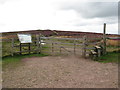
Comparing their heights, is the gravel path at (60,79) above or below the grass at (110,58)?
below

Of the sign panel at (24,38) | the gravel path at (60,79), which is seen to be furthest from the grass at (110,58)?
the sign panel at (24,38)

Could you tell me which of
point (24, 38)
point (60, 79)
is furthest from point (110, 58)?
point (24, 38)

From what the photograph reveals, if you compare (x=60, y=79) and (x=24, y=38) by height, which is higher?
(x=24, y=38)

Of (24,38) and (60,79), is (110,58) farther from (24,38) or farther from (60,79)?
(24,38)

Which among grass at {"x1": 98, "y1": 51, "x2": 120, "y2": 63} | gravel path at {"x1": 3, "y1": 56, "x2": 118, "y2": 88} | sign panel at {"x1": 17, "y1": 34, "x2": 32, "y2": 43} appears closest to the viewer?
gravel path at {"x1": 3, "y1": 56, "x2": 118, "y2": 88}

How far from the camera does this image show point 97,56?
855 cm

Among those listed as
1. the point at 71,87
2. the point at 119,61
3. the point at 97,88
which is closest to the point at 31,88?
the point at 71,87

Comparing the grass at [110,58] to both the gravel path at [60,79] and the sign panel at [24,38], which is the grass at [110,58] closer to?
the gravel path at [60,79]

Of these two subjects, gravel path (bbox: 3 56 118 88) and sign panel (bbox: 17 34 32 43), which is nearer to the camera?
gravel path (bbox: 3 56 118 88)

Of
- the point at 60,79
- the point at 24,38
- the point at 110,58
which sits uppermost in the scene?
the point at 24,38

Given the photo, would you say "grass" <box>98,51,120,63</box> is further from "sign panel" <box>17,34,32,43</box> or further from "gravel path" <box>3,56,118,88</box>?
"sign panel" <box>17,34,32,43</box>

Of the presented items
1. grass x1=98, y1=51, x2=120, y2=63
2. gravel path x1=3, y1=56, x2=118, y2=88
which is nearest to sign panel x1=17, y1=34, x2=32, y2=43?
gravel path x1=3, y1=56, x2=118, y2=88

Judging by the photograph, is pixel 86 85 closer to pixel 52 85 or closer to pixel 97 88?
pixel 97 88

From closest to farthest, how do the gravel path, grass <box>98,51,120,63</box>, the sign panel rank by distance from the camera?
the gravel path < grass <box>98,51,120,63</box> < the sign panel
